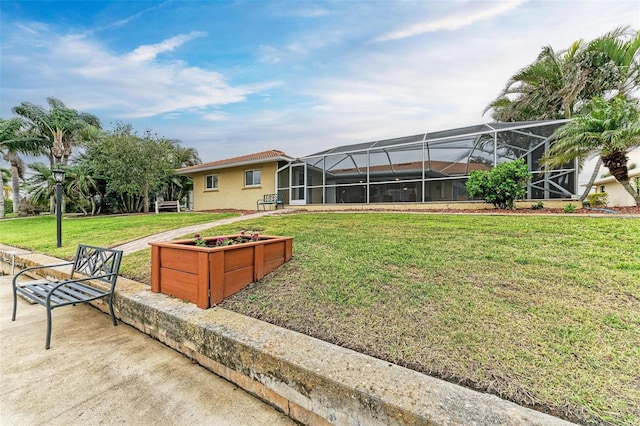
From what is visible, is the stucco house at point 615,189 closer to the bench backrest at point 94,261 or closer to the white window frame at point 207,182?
the bench backrest at point 94,261

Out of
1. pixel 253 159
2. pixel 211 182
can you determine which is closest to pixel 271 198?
pixel 253 159

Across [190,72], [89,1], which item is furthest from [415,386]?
[190,72]

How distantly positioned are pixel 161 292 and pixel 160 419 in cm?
178

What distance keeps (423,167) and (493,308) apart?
9.75m

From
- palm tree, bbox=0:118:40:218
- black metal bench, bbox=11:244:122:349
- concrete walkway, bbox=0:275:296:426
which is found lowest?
concrete walkway, bbox=0:275:296:426

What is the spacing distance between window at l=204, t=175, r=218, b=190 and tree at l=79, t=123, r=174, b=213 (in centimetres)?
240

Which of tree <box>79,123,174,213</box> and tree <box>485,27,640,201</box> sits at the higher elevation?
tree <box>485,27,640,201</box>

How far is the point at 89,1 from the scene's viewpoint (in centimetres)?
830

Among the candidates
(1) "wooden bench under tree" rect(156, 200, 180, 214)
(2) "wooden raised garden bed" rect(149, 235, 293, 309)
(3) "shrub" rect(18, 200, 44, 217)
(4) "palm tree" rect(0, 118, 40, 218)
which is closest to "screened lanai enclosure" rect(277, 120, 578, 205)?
(1) "wooden bench under tree" rect(156, 200, 180, 214)

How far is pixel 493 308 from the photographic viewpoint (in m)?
2.35

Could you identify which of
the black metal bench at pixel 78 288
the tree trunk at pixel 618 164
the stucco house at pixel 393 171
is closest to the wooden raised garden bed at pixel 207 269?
the black metal bench at pixel 78 288

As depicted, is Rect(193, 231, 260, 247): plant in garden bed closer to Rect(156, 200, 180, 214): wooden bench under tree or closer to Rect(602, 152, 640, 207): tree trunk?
Rect(602, 152, 640, 207): tree trunk

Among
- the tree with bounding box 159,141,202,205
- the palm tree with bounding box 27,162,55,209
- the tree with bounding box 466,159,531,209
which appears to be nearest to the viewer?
the tree with bounding box 466,159,531,209

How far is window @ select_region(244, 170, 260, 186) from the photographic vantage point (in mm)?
16062
